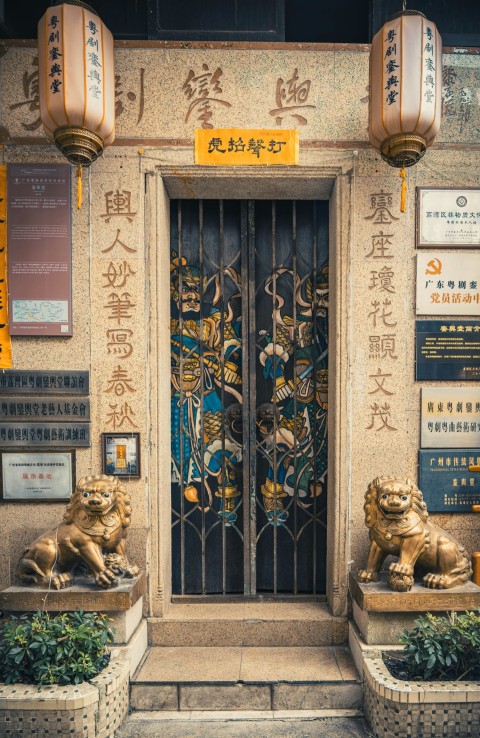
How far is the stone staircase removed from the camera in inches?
153

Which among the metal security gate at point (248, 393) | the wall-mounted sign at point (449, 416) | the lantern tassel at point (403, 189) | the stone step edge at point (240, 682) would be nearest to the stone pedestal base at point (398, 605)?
the stone step edge at point (240, 682)

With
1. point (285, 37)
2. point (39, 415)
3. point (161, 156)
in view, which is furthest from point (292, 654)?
point (285, 37)

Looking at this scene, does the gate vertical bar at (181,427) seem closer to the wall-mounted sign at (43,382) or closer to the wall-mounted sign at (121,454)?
the wall-mounted sign at (121,454)

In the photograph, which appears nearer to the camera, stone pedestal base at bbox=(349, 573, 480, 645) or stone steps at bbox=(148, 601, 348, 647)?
stone pedestal base at bbox=(349, 573, 480, 645)

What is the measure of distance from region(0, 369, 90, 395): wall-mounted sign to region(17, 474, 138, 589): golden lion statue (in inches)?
33.6

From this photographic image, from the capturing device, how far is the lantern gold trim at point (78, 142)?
146 inches

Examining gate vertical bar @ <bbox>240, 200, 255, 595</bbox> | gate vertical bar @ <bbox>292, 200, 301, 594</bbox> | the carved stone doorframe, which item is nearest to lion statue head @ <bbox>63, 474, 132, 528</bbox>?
the carved stone doorframe

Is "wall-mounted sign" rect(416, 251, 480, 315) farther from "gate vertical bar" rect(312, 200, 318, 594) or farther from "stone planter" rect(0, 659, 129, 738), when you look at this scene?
"stone planter" rect(0, 659, 129, 738)

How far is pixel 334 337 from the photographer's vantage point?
179 inches

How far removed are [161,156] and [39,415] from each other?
2.47 metres

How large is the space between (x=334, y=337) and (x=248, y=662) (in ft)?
9.28

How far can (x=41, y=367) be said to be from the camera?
4.41 m

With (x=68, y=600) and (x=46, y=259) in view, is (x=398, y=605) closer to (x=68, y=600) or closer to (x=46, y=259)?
(x=68, y=600)

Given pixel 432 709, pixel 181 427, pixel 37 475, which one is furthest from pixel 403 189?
pixel 37 475
